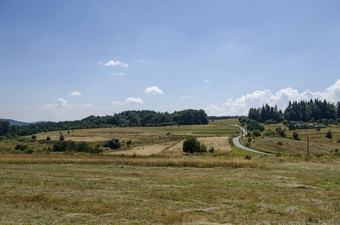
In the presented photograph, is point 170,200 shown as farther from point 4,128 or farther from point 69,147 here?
point 4,128

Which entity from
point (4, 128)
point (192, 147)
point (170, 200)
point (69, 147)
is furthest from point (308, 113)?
point (4, 128)

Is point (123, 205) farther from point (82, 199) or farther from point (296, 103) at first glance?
point (296, 103)

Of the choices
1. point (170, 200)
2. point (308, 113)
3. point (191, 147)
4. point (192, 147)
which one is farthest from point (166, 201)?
point (308, 113)

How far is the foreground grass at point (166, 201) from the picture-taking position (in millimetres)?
12820

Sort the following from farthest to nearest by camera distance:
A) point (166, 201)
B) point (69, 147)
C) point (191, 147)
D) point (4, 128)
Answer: point (4, 128) → point (69, 147) → point (191, 147) → point (166, 201)

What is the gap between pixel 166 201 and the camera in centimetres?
1620

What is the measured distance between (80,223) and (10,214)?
443 centimetres

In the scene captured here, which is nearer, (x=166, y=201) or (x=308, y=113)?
(x=166, y=201)

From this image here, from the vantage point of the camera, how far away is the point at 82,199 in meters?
15.9

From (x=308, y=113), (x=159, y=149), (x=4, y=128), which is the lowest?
(x=159, y=149)

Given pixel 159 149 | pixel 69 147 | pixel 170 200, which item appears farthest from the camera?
pixel 159 149

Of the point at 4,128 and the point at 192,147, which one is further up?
the point at 4,128

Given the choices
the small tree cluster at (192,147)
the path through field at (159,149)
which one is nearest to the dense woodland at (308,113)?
the path through field at (159,149)

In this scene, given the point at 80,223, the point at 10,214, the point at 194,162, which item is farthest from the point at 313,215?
the point at 194,162
